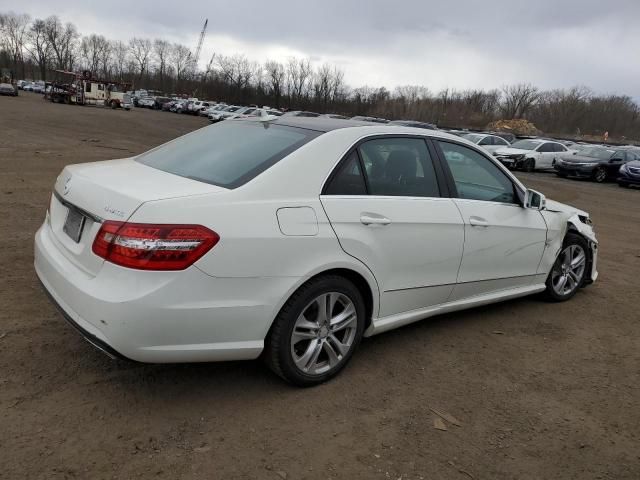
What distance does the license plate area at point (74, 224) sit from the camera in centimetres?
301

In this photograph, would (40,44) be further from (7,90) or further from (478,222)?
(478,222)

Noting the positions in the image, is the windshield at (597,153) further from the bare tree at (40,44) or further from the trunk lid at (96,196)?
A: the bare tree at (40,44)

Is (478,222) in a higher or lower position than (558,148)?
lower

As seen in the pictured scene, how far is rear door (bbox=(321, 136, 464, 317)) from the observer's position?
11.0 ft

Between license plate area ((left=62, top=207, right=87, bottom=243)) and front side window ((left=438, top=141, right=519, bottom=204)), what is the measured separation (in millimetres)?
2624

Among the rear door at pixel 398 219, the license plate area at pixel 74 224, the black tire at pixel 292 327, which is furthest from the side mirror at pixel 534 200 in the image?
the license plate area at pixel 74 224

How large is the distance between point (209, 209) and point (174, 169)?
2.63ft

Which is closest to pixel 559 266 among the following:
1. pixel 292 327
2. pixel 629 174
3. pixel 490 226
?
pixel 490 226

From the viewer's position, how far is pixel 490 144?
26438 millimetres

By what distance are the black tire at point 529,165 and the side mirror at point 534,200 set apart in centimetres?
2179

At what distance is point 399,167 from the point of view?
3.80 meters

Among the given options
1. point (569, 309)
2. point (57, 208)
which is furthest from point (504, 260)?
point (57, 208)

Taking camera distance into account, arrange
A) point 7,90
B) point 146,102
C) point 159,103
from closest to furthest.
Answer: point 7,90, point 159,103, point 146,102

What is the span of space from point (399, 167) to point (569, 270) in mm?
2657
